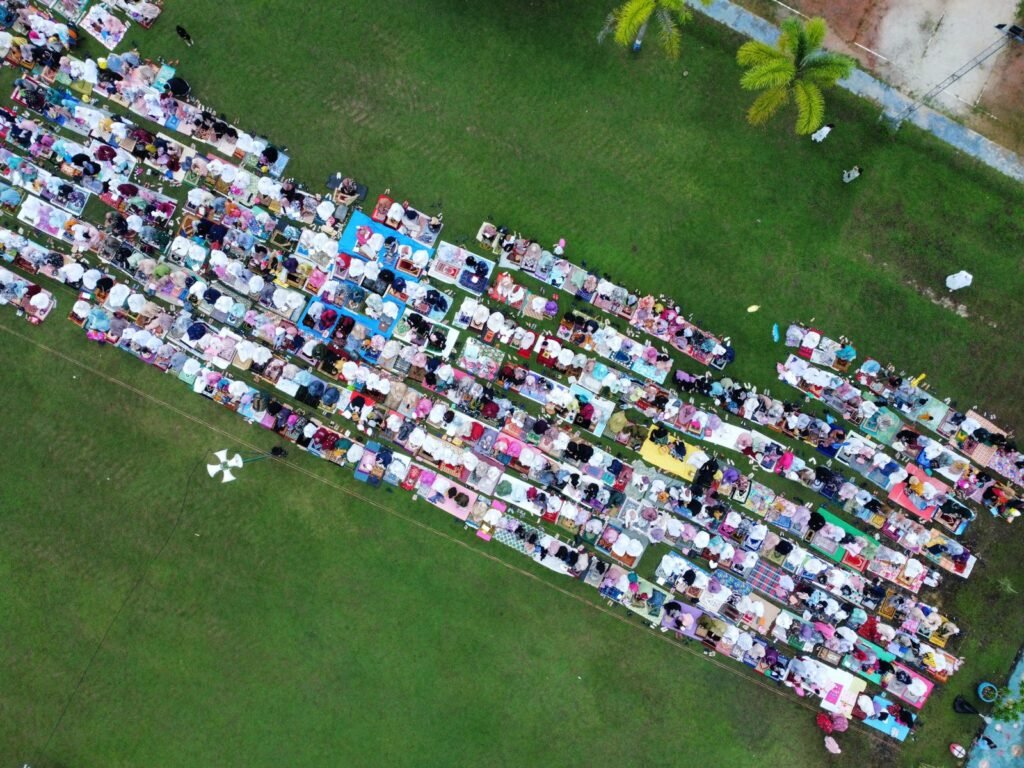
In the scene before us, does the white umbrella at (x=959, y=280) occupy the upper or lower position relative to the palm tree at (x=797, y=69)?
lower

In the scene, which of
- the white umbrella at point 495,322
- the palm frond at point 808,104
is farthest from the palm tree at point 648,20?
the white umbrella at point 495,322

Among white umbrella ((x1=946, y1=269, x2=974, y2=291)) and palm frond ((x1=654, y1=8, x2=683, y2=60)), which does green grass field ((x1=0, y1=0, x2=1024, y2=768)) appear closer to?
white umbrella ((x1=946, y1=269, x2=974, y2=291))

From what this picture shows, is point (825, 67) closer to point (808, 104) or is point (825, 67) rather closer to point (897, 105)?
point (808, 104)

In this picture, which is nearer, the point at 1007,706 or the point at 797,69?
the point at 797,69

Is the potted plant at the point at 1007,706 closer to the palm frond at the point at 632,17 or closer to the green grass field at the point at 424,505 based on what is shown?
the green grass field at the point at 424,505

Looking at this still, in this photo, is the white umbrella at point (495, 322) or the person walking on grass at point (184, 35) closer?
the person walking on grass at point (184, 35)

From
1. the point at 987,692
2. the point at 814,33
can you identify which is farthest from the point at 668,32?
the point at 987,692

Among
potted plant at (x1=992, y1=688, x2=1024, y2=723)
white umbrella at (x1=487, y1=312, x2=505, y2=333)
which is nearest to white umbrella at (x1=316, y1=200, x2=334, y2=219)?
white umbrella at (x1=487, y1=312, x2=505, y2=333)
